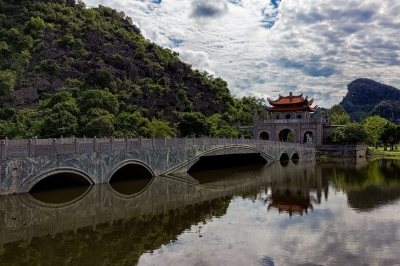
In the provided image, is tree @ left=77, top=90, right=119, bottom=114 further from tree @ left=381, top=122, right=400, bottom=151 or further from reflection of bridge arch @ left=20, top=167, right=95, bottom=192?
tree @ left=381, top=122, right=400, bottom=151

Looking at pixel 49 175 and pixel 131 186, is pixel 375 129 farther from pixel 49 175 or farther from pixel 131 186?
pixel 49 175

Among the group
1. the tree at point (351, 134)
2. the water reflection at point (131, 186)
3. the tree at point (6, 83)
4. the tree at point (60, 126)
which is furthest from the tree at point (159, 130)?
the tree at point (351, 134)

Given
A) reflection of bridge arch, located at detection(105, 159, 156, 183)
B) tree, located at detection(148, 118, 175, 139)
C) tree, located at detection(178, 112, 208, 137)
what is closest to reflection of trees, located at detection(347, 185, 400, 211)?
reflection of bridge arch, located at detection(105, 159, 156, 183)

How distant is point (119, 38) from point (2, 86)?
34578 mm

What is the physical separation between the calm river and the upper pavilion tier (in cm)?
3444

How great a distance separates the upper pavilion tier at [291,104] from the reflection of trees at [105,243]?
44.5 meters

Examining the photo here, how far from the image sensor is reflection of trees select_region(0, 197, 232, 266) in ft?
31.0

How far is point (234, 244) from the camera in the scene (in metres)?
10.8

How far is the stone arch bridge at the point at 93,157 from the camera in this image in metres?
16.6

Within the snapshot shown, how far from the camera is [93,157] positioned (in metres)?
19.9

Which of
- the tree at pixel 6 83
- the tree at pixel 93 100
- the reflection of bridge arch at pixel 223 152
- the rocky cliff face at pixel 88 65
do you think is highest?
the rocky cliff face at pixel 88 65

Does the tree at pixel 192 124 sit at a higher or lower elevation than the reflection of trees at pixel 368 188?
higher

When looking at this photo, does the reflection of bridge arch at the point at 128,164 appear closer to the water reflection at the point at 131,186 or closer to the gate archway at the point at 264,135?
the water reflection at the point at 131,186

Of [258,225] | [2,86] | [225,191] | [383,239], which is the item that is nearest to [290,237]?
[258,225]
